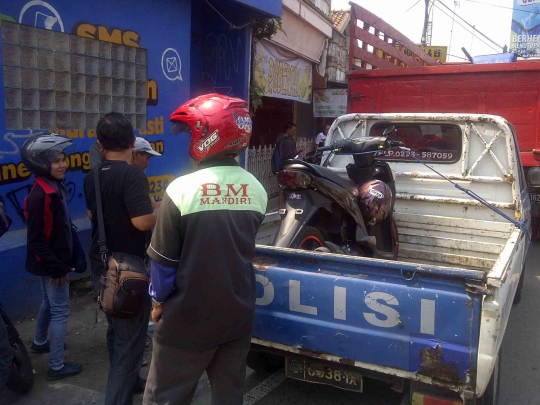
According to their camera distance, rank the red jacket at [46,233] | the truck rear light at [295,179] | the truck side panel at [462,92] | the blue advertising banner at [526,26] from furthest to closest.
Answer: the blue advertising banner at [526,26], the truck side panel at [462,92], the truck rear light at [295,179], the red jacket at [46,233]

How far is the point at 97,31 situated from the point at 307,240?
3.37 m

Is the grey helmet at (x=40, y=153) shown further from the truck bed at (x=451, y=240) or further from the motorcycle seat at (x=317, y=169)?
the truck bed at (x=451, y=240)

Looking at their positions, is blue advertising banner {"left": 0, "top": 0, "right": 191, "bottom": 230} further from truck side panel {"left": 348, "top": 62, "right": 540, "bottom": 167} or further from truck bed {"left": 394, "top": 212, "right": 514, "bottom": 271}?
truck side panel {"left": 348, "top": 62, "right": 540, "bottom": 167}

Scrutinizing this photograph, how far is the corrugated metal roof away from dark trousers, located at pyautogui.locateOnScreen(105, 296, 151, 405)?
14.1 m

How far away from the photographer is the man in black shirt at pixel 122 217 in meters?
2.79

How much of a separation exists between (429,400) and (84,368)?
8.23ft

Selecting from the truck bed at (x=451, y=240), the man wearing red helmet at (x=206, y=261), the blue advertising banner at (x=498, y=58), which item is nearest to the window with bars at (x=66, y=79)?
the man wearing red helmet at (x=206, y=261)

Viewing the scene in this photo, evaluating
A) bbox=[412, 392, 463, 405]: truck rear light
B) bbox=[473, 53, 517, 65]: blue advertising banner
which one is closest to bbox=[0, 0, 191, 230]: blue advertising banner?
bbox=[412, 392, 463, 405]: truck rear light

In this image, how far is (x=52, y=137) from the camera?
11.0 ft

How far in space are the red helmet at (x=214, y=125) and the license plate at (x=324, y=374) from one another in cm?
135

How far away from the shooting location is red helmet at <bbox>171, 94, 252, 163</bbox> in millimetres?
2211

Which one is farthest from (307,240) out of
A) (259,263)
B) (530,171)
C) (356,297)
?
(530,171)

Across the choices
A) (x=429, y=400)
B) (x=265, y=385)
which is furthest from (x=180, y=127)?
(x=265, y=385)

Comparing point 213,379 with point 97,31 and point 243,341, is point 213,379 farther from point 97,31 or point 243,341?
point 97,31
